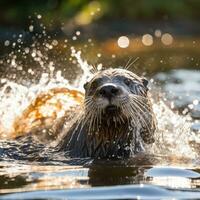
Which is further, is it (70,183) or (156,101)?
(156,101)

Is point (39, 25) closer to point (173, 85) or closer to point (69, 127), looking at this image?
point (173, 85)

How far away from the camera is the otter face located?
576cm

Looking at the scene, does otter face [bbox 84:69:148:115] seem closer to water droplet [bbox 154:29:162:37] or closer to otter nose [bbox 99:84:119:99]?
otter nose [bbox 99:84:119:99]

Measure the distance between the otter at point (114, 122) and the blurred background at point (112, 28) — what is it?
7192mm

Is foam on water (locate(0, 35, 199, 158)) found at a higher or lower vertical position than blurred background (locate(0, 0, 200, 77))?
lower

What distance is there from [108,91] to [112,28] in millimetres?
14953

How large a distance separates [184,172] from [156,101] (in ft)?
13.6

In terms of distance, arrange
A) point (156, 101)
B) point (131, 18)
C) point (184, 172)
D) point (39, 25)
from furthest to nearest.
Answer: point (131, 18), point (39, 25), point (156, 101), point (184, 172)

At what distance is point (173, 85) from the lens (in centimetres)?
1130

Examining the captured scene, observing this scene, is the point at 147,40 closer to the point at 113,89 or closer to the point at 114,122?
the point at 114,122

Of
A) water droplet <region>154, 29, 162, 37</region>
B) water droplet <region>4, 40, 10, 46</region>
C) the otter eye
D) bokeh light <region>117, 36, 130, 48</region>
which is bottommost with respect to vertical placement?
the otter eye

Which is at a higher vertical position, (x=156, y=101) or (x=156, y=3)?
(x=156, y=3)

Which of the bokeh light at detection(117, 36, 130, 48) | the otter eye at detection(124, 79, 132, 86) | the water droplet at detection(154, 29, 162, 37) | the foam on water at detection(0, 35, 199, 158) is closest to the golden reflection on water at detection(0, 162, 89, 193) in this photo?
the otter eye at detection(124, 79, 132, 86)

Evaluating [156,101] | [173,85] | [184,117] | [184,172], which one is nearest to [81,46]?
[173,85]
